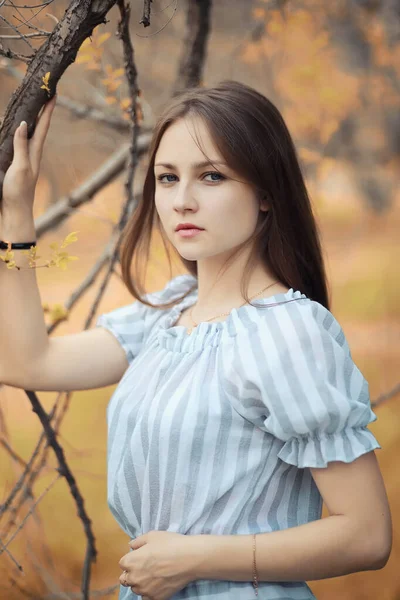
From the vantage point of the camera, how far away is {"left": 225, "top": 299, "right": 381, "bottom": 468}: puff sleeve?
1001 mm

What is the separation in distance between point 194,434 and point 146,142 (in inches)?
40.7

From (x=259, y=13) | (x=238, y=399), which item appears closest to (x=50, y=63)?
(x=238, y=399)

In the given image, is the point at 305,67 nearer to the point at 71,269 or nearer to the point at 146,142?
the point at 146,142

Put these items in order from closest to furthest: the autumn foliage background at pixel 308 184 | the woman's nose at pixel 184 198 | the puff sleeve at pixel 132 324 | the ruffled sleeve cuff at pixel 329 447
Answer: the ruffled sleeve cuff at pixel 329 447, the woman's nose at pixel 184 198, the puff sleeve at pixel 132 324, the autumn foliage background at pixel 308 184

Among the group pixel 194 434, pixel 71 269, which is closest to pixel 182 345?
pixel 194 434

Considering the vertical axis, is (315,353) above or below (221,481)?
above

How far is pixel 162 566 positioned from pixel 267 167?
70 centimetres

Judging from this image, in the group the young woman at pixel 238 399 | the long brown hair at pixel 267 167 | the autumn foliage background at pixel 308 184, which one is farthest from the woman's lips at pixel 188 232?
the autumn foliage background at pixel 308 184

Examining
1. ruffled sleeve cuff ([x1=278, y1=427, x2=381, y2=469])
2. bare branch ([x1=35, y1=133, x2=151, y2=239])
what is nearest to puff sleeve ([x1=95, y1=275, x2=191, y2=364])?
ruffled sleeve cuff ([x1=278, y1=427, x2=381, y2=469])

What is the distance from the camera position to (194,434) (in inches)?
42.7

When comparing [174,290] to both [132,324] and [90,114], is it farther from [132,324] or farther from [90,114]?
[90,114]

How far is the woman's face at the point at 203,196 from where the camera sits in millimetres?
1130

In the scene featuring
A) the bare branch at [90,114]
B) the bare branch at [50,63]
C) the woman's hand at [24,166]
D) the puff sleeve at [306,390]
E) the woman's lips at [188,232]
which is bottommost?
the puff sleeve at [306,390]

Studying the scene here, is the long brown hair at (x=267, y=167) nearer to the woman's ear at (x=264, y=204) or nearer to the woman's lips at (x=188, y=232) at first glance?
the woman's ear at (x=264, y=204)
